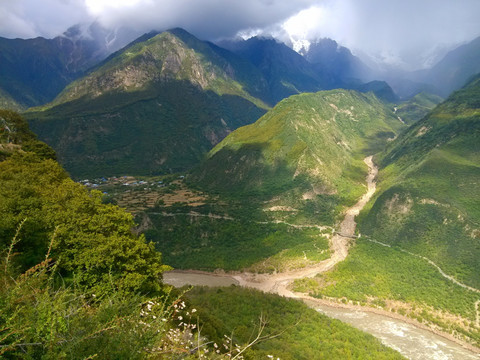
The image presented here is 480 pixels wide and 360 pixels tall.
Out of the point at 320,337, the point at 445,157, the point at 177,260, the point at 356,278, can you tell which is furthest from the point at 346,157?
the point at 320,337

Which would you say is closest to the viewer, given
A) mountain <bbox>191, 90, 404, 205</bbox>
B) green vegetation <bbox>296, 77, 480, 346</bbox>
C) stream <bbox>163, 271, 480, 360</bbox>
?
stream <bbox>163, 271, 480, 360</bbox>

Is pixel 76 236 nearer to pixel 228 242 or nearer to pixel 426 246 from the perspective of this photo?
pixel 228 242

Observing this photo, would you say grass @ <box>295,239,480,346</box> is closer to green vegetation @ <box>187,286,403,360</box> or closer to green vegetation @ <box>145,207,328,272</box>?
green vegetation @ <box>145,207,328,272</box>

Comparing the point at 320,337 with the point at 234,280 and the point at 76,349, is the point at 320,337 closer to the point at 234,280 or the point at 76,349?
the point at 234,280

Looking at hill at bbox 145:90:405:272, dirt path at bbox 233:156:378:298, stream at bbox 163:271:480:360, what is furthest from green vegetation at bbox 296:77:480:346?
hill at bbox 145:90:405:272

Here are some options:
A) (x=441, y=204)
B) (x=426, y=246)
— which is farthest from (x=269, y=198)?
(x=441, y=204)

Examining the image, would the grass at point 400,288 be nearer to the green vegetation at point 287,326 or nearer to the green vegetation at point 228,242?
the green vegetation at point 228,242
